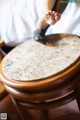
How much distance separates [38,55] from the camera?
87 cm

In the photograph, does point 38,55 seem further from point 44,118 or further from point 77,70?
point 44,118

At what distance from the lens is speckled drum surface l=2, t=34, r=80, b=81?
775 millimetres

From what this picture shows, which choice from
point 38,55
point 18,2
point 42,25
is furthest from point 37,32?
point 18,2

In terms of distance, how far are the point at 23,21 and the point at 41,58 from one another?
1.66 ft

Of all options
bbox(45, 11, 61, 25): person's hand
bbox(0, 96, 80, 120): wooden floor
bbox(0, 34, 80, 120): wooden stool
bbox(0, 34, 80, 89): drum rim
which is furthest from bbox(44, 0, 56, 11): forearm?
bbox(0, 96, 80, 120): wooden floor

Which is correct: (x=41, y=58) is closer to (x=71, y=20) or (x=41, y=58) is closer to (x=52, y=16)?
(x=52, y=16)

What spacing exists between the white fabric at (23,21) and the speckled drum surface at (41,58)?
174 mm

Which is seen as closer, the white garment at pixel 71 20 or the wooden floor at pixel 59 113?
the white garment at pixel 71 20

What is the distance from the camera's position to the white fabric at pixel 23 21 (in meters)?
1.09

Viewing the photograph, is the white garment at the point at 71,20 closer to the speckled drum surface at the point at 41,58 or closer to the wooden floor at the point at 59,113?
the speckled drum surface at the point at 41,58

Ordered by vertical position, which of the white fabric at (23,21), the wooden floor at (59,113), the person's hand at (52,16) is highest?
the person's hand at (52,16)

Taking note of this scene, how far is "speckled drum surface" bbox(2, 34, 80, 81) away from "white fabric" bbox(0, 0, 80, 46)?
174 mm

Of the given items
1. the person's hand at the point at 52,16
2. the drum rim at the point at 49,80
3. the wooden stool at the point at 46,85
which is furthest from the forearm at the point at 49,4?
the drum rim at the point at 49,80

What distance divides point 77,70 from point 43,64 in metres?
0.14
